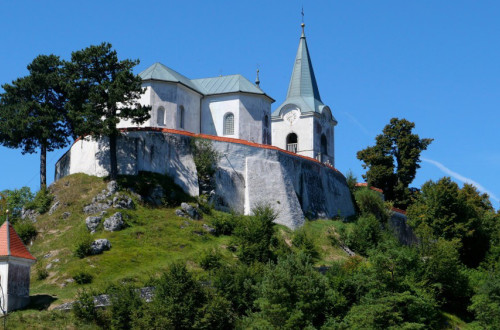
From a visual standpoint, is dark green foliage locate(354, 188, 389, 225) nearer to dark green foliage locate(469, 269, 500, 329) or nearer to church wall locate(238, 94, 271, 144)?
church wall locate(238, 94, 271, 144)

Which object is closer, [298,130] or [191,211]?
[191,211]

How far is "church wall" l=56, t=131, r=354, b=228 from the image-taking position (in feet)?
197

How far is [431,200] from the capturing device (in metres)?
63.8

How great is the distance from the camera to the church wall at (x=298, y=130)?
77.4 metres

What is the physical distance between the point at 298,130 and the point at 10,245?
3945cm

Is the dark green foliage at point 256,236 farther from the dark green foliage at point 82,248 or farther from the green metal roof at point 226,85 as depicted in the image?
the green metal roof at point 226,85

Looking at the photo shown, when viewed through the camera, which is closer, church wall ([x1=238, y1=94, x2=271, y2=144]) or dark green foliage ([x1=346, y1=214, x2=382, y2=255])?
dark green foliage ([x1=346, y1=214, x2=382, y2=255])

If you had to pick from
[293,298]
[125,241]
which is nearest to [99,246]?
[125,241]

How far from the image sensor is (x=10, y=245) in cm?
4419

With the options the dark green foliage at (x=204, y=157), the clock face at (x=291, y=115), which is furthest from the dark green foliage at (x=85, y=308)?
the clock face at (x=291, y=115)

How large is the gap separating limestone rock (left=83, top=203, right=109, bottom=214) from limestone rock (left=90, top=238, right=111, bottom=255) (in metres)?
4.30

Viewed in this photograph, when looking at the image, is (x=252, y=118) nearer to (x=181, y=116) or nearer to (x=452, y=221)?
(x=181, y=116)

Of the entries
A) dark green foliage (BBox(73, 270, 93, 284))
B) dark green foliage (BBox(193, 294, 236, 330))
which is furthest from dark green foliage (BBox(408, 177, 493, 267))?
dark green foliage (BBox(73, 270, 93, 284))

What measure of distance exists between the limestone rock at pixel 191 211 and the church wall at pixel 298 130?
72.6 feet
